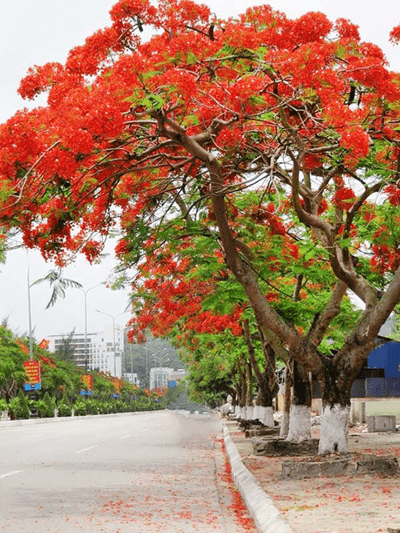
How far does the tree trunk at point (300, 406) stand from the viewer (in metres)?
17.1

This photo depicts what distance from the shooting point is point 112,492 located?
12.4 metres

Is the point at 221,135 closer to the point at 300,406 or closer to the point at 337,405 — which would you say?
the point at 337,405

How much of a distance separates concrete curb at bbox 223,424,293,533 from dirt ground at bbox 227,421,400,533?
102 millimetres

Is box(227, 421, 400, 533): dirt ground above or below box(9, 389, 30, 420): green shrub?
above

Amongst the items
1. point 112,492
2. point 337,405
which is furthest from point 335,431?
point 112,492

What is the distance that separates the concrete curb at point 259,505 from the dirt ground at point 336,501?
0.33 feet

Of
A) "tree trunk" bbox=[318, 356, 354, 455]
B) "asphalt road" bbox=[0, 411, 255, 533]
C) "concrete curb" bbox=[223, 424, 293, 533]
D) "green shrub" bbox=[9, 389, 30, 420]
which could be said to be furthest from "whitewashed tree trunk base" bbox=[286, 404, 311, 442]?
"green shrub" bbox=[9, 389, 30, 420]

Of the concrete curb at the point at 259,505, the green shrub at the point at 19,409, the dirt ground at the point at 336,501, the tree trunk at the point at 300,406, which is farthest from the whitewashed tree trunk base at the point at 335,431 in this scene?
the green shrub at the point at 19,409

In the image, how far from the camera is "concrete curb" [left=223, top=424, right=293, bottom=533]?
7945 mm

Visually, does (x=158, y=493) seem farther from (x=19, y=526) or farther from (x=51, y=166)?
(x=51, y=166)

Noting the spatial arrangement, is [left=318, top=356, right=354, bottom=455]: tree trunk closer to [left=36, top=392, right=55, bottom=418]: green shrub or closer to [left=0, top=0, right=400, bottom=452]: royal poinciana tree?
[left=0, top=0, right=400, bottom=452]: royal poinciana tree

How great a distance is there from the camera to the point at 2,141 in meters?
11.1

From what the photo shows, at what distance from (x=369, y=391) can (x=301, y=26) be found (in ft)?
129

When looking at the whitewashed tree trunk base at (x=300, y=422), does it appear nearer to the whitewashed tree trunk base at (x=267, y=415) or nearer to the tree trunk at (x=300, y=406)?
the tree trunk at (x=300, y=406)
